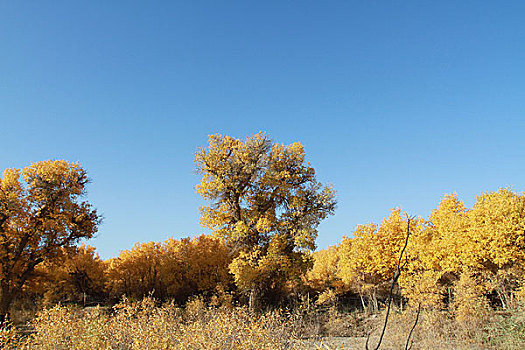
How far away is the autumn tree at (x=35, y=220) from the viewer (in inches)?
683

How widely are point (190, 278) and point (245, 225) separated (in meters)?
11.4

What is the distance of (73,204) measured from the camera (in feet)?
62.3

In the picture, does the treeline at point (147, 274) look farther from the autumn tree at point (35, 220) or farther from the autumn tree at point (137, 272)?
the autumn tree at point (35, 220)

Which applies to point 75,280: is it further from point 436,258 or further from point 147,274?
point 436,258

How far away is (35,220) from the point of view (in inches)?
713

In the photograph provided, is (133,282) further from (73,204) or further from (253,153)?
(253,153)

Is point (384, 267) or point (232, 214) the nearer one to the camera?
point (232, 214)

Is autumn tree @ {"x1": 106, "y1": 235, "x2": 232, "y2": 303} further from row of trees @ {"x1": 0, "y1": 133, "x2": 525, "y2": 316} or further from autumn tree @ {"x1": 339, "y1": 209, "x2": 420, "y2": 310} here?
autumn tree @ {"x1": 339, "y1": 209, "x2": 420, "y2": 310}

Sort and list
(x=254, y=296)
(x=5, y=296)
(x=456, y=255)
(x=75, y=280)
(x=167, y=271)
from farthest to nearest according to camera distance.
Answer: (x=75, y=280) < (x=167, y=271) < (x=456, y=255) < (x=5, y=296) < (x=254, y=296)

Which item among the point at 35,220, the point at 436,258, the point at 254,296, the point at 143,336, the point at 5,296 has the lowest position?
the point at 254,296

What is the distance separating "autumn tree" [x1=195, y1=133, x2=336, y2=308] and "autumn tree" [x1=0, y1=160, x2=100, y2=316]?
26.5ft

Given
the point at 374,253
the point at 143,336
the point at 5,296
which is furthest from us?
the point at 374,253

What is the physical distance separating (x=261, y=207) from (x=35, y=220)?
12.5m

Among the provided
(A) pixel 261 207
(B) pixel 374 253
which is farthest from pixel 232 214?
(B) pixel 374 253
